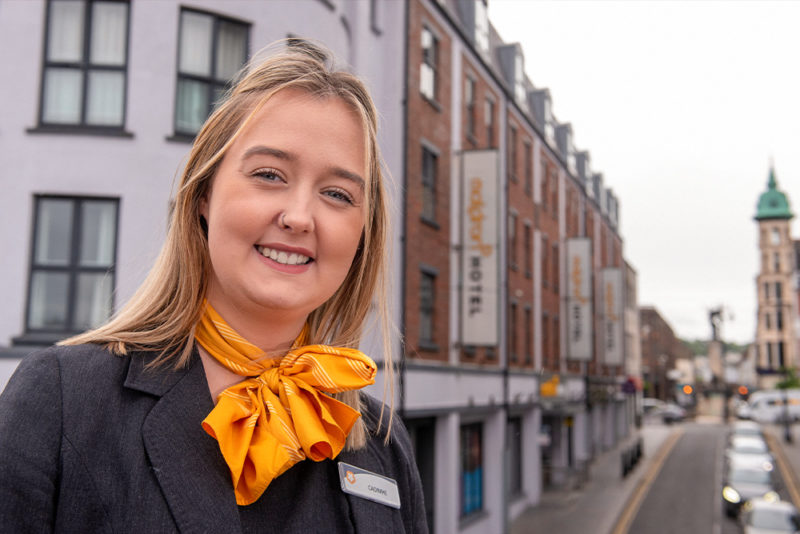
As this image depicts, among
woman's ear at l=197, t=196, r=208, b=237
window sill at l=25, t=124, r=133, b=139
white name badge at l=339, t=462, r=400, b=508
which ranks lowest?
white name badge at l=339, t=462, r=400, b=508

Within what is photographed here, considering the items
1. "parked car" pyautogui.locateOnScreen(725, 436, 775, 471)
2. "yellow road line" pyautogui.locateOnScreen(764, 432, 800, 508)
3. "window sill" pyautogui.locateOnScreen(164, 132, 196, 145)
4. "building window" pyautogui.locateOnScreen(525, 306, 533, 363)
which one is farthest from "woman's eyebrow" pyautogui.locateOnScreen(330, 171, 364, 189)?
"yellow road line" pyautogui.locateOnScreen(764, 432, 800, 508)

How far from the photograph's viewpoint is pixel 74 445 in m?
1.34

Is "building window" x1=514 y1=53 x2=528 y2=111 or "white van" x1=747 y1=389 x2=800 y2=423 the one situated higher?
"building window" x1=514 y1=53 x2=528 y2=111

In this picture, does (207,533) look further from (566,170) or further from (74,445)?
(566,170)

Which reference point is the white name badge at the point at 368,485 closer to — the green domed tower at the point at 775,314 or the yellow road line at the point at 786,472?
the yellow road line at the point at 786,472

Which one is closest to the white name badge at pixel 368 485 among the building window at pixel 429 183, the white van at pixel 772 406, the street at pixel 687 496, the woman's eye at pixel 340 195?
the woman's eye at pixel 340 195

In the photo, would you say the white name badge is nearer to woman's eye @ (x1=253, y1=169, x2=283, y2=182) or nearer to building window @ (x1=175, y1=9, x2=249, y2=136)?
woman's eye @ (x1=253, y1=169, x2=283, y2=182)

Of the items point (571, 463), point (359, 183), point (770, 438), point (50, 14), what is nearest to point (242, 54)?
point (50, 14)

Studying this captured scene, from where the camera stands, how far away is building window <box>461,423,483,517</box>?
1795 centimetres

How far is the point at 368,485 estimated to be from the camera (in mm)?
1712

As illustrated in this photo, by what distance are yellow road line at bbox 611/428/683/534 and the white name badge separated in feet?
68.8

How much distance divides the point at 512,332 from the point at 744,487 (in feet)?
28.8

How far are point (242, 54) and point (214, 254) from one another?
32.9ft

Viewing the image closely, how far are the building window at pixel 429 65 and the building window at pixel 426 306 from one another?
4.04m
